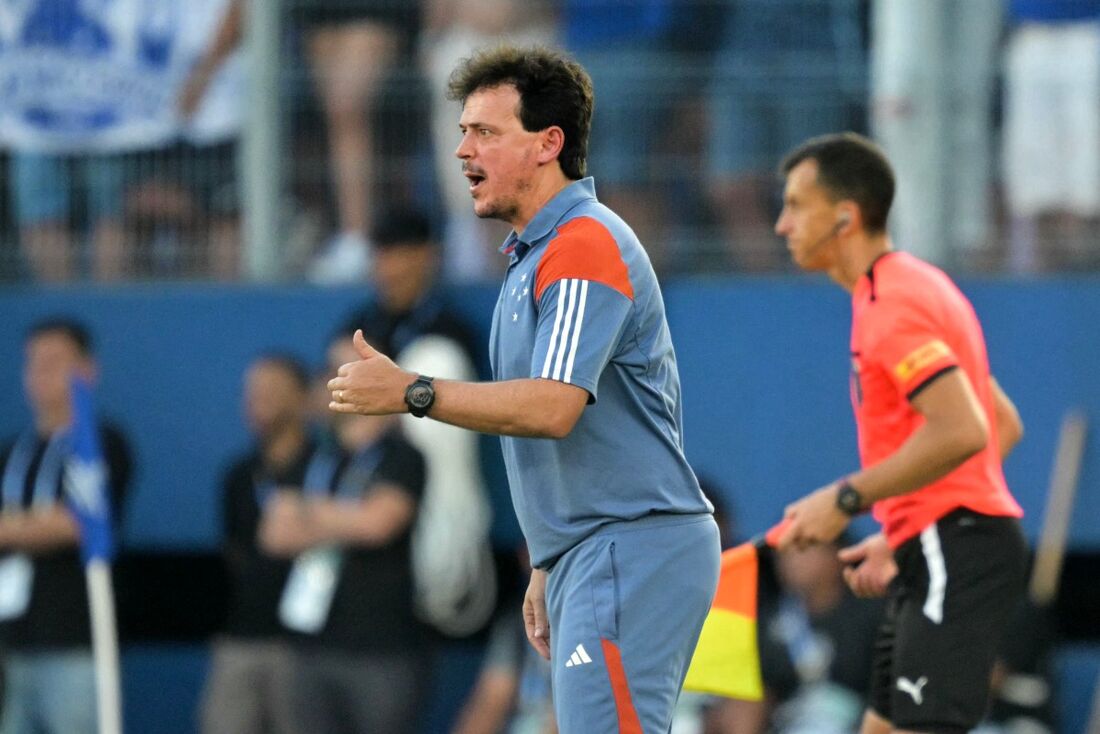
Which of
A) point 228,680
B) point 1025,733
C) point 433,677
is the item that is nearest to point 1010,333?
point 1025,733

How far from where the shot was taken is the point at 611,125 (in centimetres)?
966

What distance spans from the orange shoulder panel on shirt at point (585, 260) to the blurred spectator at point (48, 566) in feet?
16.8

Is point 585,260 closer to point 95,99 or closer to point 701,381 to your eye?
point 701,381

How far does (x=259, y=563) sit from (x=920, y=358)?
446 cm

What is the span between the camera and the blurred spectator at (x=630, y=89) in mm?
9609

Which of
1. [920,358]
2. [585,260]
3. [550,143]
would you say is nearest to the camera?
[585,260]

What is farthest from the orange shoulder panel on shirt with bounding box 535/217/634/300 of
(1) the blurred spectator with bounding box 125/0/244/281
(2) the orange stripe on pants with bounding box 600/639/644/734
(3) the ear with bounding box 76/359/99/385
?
(1) the blurred spectator with bounding box 125/0/244/281

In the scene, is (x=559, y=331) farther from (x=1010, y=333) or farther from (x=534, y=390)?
(x=1010, y=333)

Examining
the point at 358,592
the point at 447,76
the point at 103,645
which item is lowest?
the point at 103,645

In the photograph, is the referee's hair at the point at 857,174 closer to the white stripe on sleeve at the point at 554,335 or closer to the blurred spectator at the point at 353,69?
the white stripe on sleeve at the point at 554,335

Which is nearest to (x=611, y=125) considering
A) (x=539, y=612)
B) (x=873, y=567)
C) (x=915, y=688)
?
(x=873, y=567)

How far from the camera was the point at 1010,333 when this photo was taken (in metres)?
9.45

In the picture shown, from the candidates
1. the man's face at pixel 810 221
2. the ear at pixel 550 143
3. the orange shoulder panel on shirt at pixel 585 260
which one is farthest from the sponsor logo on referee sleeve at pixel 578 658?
the man's face at pixel 810 221

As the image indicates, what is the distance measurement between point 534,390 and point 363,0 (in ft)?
18.5
